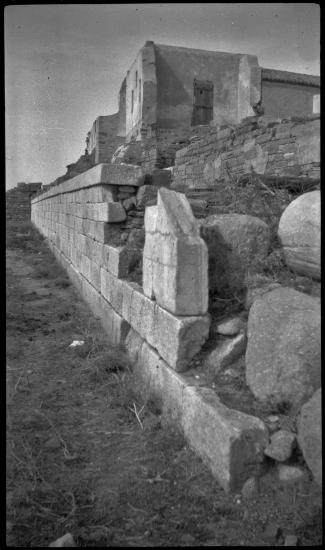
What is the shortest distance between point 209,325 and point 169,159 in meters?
11.6

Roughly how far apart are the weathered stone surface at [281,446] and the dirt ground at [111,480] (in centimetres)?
14

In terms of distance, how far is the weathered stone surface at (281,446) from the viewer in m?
2.43

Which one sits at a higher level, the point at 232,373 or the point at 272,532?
the point at 232,373

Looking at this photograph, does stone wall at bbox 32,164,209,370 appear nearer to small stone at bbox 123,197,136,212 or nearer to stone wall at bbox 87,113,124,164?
small stone at bbox 123,197,136,212

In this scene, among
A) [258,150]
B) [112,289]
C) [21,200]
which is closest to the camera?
[112,289]

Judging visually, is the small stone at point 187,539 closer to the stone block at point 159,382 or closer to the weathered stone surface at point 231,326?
the stone block at point 159,382

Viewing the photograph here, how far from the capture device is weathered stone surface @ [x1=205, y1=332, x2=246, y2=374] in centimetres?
321

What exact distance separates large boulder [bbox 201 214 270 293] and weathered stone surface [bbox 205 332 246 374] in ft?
1.83

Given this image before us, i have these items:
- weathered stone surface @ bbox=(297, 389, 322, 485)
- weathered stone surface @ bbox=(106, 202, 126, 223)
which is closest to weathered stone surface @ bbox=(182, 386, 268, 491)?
weathered stone surface @ bbox=(297, 389, 322, 485)

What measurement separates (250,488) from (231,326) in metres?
1.23

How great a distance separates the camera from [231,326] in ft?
11.1

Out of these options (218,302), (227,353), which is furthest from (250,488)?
(218,302)

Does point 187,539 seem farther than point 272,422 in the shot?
Answer: No

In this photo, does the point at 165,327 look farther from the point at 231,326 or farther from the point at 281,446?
the point at 281,446
